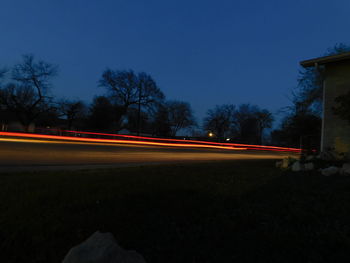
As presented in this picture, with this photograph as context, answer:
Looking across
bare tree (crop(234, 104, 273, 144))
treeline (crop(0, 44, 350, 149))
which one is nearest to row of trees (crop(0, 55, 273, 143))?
treeline (crop(0, 44, 350, 149))

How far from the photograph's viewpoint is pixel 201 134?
245 ft

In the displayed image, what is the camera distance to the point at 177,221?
10.0ft

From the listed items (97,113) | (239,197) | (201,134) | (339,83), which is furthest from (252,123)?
(239,197)

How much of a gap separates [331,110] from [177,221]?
9986mm

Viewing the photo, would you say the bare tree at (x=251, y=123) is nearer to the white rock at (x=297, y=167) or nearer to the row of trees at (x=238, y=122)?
the row of trees at (x=238, y=122)

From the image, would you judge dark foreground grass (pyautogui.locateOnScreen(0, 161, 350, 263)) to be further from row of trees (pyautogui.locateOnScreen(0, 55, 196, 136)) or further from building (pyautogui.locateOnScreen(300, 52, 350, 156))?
row of trees (pyautogui.locateOnScreen(0, 55, 196, 136))

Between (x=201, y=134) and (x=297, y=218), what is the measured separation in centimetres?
7199

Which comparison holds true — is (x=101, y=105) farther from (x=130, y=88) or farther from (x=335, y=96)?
(x=335, y=96)

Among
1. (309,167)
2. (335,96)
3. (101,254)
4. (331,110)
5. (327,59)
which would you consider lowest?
(101,254)

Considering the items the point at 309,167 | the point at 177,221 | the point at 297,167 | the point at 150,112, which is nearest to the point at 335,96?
the point at 309,167

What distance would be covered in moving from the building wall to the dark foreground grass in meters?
5.90

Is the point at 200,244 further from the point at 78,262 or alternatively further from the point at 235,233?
the point at 78,262

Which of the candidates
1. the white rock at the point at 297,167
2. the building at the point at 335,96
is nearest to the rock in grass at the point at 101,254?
the white rock at the point at 297,167

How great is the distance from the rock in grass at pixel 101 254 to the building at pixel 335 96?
10.8 m
